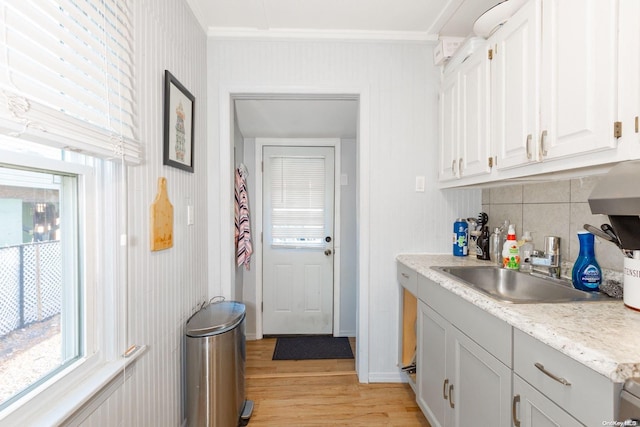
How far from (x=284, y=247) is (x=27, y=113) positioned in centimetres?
252

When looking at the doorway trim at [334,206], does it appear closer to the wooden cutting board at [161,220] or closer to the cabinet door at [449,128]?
the cabinet door at [449,128]

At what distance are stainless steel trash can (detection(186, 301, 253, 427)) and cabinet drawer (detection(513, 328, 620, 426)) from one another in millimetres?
1309

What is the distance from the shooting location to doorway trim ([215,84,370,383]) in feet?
7.00

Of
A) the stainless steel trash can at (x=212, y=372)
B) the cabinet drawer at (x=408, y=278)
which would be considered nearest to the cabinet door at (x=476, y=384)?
the cabinet drawer at (x=408, y=278)

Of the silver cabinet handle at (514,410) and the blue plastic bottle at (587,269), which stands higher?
the blue plastic bottle at (587,269)

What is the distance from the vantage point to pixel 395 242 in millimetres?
2219

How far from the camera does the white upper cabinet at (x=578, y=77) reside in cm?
95

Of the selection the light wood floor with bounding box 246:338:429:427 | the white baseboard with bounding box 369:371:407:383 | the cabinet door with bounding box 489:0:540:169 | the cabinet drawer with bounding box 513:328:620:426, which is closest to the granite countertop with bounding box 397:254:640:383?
the cabinet drawer with bounding box 513:328:620:426

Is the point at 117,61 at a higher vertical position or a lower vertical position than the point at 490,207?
higher

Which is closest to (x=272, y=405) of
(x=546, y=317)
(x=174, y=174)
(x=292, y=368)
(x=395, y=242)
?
(x=292, y=368)

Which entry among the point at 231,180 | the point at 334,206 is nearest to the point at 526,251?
the point at 334,206

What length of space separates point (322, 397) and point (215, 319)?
3.18 ft

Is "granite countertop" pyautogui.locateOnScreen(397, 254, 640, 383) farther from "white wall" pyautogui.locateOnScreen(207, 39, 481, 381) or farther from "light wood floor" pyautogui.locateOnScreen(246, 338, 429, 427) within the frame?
"light wood floor" pyautogui.locateOnScreen(246, 338, 429, 427)

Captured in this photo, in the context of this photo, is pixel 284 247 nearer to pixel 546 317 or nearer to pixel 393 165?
pixel 393 165
